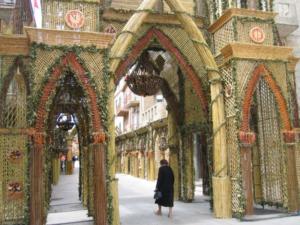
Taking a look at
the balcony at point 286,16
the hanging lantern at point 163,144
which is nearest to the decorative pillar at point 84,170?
the balcony at point 286,16

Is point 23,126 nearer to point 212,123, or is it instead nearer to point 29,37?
point 29,37

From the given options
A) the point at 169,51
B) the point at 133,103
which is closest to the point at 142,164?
the point at 133,103

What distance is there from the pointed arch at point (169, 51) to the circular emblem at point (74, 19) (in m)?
1.55

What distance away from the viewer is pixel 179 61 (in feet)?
34.4

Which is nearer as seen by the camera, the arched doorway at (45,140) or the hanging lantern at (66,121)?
the arched doorway at (45,140)

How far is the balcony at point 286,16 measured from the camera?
1388 centimetres

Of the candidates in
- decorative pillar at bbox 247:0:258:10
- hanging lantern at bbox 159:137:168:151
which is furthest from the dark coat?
hanging lantern at bbox 159:137:168:151

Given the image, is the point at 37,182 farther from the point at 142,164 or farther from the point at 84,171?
the point at 142,164

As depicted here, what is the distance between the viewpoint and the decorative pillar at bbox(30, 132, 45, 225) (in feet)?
25.1

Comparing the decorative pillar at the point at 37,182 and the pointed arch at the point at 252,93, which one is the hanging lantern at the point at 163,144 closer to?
the pointed arch at the point at 252,93

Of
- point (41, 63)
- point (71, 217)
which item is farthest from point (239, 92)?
point (71, 217)

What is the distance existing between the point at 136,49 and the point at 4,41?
3.35m

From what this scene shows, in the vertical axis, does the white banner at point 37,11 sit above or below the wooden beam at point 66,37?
above

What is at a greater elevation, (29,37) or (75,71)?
(29,37)
